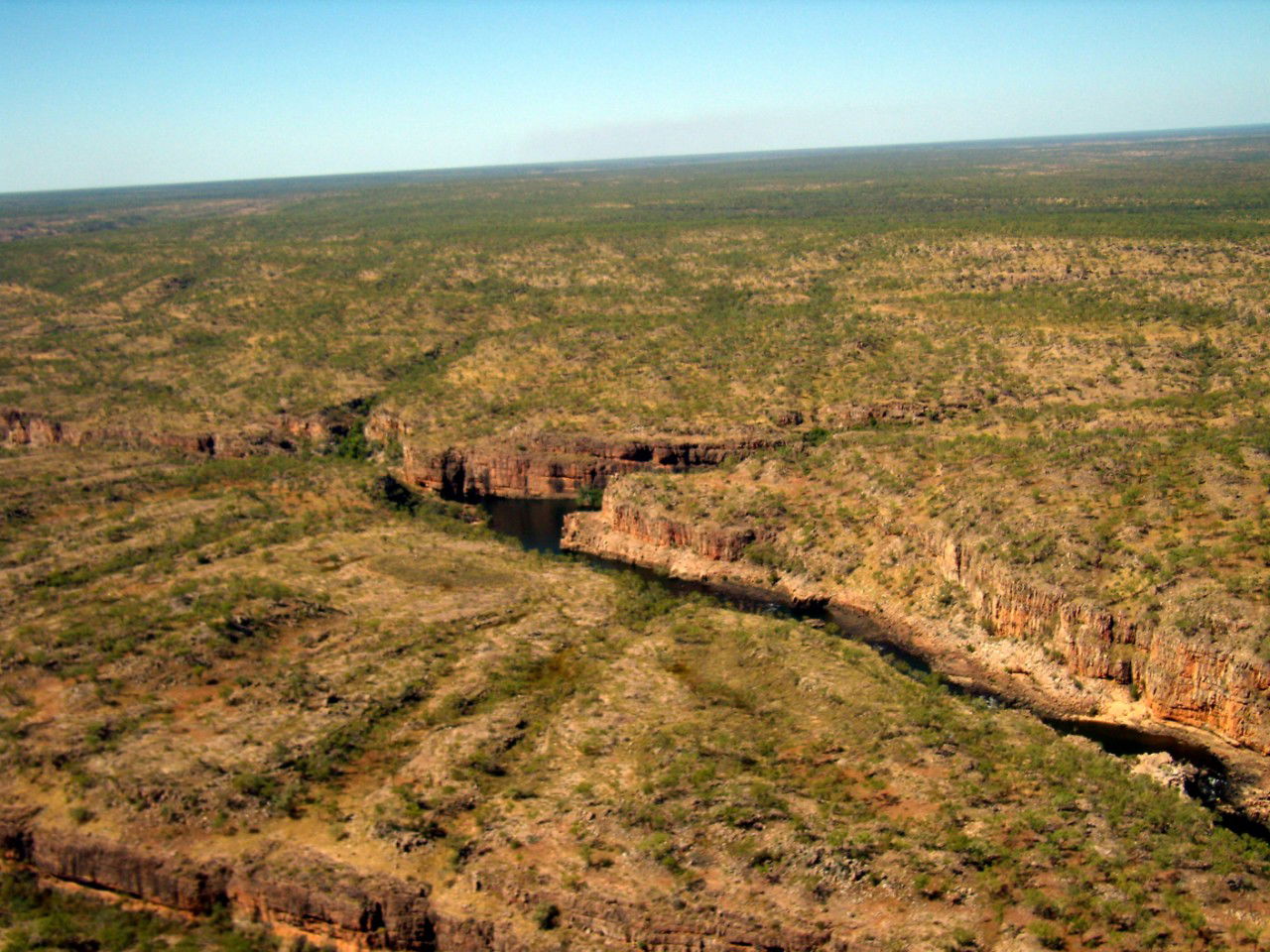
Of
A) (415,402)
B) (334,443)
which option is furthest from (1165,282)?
(334,443)

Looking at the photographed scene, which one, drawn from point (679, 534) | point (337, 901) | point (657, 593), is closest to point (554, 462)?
point (679, 534)

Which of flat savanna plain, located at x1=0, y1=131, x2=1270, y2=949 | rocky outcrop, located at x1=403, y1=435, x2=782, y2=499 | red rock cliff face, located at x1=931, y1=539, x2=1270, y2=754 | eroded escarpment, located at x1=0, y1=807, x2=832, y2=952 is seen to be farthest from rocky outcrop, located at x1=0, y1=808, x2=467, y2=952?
rocky outcrop, located at x1=403, y1=435, x2=782, y2=499

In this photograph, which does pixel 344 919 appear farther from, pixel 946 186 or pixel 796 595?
pixel 946 186

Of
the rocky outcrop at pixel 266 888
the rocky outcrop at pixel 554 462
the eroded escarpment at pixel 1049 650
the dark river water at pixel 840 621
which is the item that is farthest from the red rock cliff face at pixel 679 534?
the rocky outcrop at pixel 266 888

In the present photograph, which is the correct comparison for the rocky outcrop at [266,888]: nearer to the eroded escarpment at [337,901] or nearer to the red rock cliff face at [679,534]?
the eroded escarpment at [337,901]

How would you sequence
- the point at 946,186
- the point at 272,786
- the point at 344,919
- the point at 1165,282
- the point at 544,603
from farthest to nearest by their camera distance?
1. the point at 946,186
2. the point at 1165,282
3. the point at 544,603
4. the point at 272,786
5. the point at 344,919

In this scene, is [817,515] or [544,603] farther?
[817,515]
